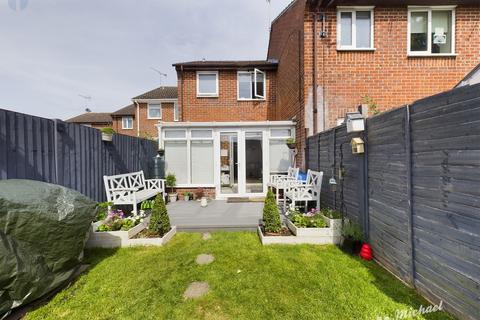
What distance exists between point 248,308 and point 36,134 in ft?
13.5

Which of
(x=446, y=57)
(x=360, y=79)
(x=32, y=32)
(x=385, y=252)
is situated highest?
(x=32, y=32)

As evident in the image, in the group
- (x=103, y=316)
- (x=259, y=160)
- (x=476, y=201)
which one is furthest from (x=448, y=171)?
(x=259, y=160)

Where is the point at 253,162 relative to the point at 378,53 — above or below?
below

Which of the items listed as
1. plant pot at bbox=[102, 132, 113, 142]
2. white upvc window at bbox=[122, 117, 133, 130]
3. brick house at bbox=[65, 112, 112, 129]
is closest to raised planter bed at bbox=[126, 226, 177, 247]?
plant pot at bbox=[102, 132, 113, 142]

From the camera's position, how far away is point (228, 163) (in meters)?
8.17

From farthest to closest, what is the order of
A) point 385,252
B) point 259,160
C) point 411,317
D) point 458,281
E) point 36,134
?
point 259,160 < point 36,134 < point 385,252 < point 411,317 < point 458,281

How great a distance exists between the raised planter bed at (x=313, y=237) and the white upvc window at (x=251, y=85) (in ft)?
22.8

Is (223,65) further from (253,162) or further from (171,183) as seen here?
(171,183)

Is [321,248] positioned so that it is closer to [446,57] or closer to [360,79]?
[360,79]

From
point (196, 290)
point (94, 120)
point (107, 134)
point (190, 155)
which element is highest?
point (94, 120)

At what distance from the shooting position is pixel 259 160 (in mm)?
8062

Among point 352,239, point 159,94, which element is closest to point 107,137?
point 352,239

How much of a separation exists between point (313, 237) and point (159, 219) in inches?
119

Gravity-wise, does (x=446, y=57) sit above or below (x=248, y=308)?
above
